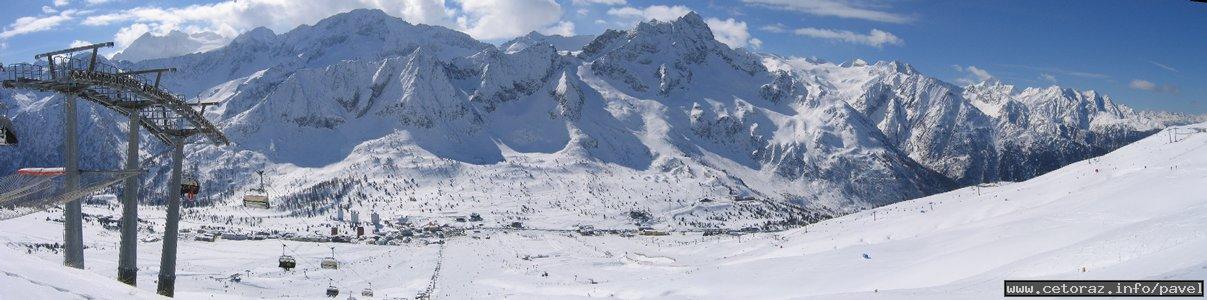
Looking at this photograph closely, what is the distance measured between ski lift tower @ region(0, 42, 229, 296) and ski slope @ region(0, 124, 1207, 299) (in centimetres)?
167

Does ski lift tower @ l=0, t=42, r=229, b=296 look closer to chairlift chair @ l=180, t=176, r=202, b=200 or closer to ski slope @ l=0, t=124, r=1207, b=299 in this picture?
Answer: ski slope @ l=0, t=124, r=1207, b=299

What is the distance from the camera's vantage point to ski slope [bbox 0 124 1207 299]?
2616 centimetres

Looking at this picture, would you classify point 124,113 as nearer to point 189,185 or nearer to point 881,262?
point 189,185

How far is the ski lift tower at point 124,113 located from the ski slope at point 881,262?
1668 mm

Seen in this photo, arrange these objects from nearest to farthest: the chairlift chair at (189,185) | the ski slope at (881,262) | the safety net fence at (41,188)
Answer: the safety net fence at (41,188) → the ski slope at (881,262) → the chairlift chair at (189,185)

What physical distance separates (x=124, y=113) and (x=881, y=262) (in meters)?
33.4

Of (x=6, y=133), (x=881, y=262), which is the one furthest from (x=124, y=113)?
(x=881, y=262)

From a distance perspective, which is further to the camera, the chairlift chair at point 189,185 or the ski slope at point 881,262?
the chairlift chair at point 189,185

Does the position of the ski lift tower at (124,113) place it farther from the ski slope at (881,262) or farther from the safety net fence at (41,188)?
the ski slope at (881,262)

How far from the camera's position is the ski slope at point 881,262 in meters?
26.2

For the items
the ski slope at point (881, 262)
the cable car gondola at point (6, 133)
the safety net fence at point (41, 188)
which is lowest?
the ski slope at point (881, 262)

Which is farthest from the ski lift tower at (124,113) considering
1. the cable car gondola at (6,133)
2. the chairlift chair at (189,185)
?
the chairlift chair at (189,185)

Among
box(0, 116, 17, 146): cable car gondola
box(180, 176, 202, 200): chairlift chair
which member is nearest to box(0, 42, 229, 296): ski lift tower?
box(0, 116, 17, 146): cable car gondola

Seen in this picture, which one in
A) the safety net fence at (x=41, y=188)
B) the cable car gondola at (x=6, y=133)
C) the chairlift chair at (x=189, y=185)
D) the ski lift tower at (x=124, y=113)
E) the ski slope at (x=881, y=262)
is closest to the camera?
the safety net fence at (x=41, y=188)
